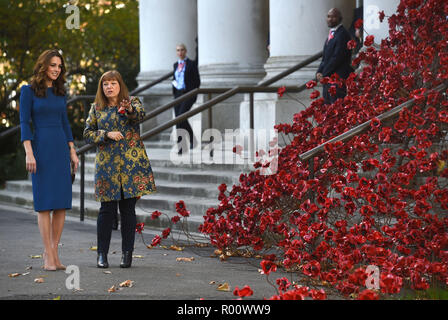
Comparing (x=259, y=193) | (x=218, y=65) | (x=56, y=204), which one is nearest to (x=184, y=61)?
(x=218, y=65)

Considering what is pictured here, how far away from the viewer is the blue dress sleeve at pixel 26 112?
24.9 feet

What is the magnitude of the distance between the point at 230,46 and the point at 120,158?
311 inches

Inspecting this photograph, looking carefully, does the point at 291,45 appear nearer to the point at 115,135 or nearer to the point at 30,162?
the point at 115,135

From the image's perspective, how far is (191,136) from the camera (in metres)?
14.6

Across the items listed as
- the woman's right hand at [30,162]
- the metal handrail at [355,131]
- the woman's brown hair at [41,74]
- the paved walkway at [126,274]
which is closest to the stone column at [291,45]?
the paved walkway at [126,274]

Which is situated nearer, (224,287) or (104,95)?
(224,287)

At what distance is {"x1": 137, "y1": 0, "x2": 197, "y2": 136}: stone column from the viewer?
1722cm

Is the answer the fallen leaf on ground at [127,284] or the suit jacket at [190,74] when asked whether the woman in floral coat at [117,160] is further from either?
the suit jacket at [190,74]

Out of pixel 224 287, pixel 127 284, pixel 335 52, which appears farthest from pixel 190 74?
pixel 224 287

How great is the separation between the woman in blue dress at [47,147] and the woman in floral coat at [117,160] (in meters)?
0.29

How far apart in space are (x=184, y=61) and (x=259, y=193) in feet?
20.7

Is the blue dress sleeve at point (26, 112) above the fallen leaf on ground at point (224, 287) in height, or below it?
above

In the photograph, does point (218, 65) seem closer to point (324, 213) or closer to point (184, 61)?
point (184, 61)

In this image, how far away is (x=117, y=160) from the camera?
25.5 feet
